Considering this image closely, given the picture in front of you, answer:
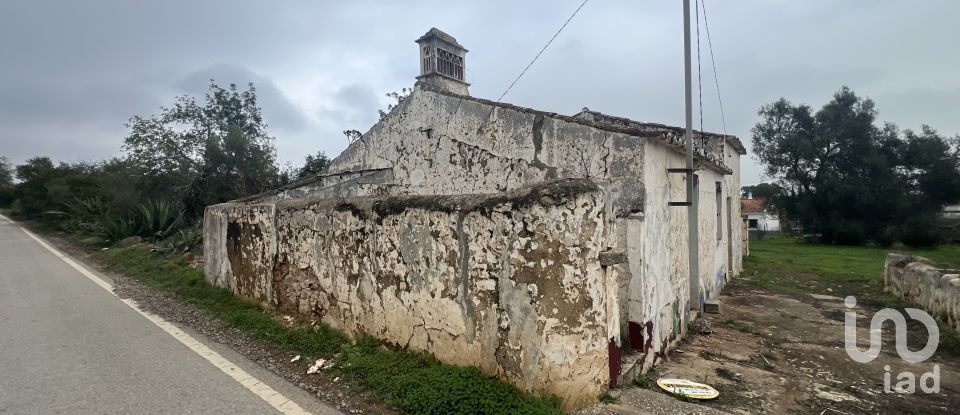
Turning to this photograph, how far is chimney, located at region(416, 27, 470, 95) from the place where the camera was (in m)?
12.9

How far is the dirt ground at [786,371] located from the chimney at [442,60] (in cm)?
859

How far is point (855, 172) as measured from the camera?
98.7 feet

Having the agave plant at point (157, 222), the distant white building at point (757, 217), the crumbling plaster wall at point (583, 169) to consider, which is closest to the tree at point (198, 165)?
the agave plant at point (157, 222)

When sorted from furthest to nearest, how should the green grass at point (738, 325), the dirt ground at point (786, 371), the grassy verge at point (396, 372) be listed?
1. the green grass at point (738, 325)
2. the dirt ground at point (786, 371)
3. the grassy verge at point (396, 372)

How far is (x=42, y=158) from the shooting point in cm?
3716

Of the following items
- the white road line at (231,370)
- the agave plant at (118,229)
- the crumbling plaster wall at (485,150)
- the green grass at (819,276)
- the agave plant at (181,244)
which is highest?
the crumbling plaster wall at (485,150)

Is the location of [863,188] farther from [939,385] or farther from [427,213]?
[427,213]

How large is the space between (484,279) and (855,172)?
34915mm

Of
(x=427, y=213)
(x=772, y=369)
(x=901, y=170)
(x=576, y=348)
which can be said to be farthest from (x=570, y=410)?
(x=901, y=170)

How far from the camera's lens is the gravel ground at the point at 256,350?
3.87m

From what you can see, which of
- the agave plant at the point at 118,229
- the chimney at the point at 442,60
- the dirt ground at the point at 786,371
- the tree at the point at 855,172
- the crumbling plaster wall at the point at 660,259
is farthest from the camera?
the tree at the point at 855,172

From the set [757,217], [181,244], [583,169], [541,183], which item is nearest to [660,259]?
[583,169]

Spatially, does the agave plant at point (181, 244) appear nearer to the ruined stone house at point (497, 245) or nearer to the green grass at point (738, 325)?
the ruined stone house at point (497, 245)

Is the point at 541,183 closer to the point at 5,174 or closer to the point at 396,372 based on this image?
the point at 396,372
